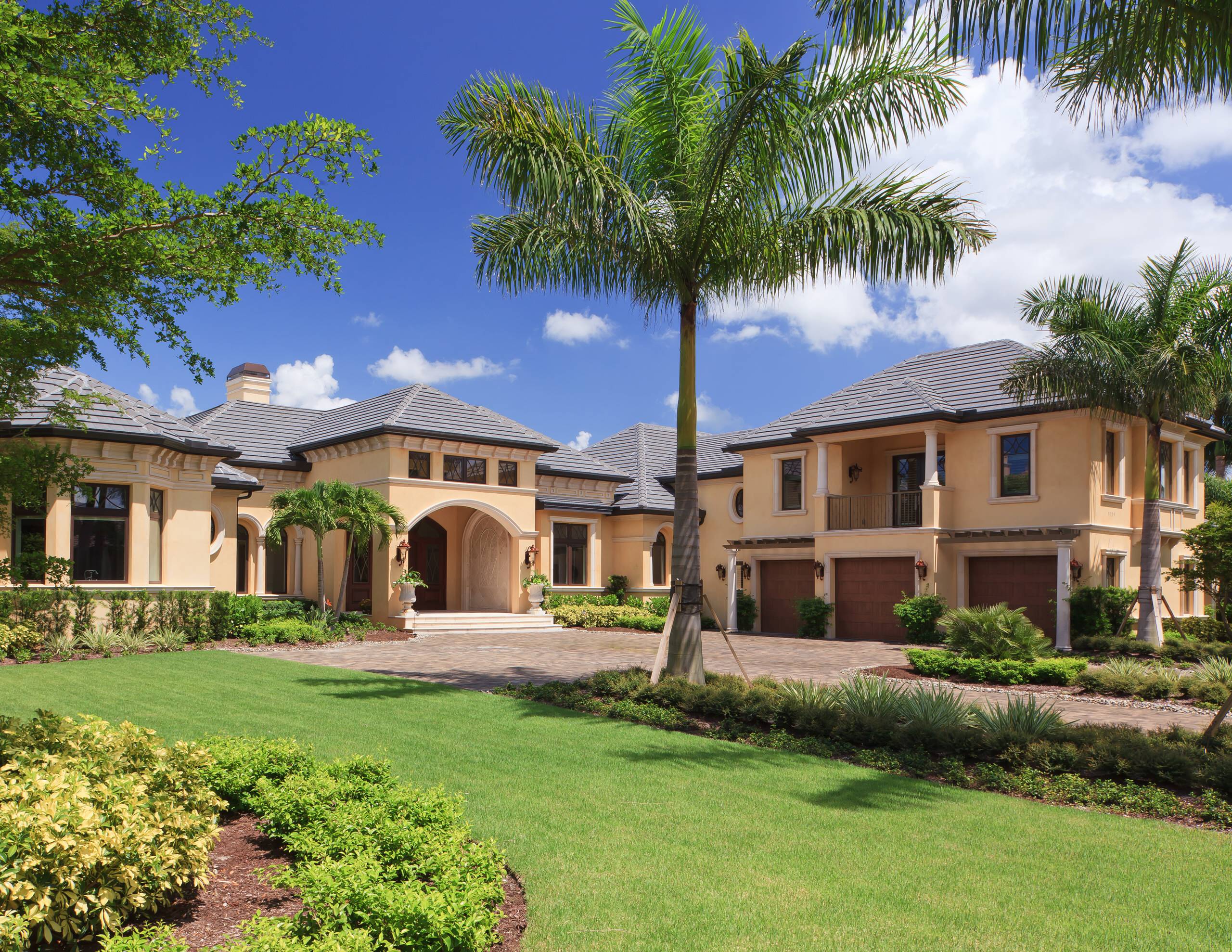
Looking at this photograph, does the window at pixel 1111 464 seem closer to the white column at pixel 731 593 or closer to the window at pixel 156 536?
the white column at pixel 731 593

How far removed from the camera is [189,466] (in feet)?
70.3

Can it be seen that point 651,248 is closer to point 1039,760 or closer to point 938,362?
point 1039,760

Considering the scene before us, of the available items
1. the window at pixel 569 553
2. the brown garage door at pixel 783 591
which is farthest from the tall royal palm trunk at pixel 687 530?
the window at pixel 569 553

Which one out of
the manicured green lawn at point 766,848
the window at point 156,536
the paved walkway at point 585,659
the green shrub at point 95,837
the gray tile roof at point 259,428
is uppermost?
the gray tile roof at point 259,428

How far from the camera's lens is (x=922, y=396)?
24969 mm

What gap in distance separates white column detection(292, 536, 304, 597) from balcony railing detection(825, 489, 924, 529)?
16193 mm

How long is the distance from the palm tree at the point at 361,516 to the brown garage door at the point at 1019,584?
15.6 metres

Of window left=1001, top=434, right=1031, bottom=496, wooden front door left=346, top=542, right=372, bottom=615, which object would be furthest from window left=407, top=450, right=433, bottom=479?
window left=1001, top=434, right=1031, bottom=496

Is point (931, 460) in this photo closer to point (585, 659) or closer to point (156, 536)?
point (585, 659)

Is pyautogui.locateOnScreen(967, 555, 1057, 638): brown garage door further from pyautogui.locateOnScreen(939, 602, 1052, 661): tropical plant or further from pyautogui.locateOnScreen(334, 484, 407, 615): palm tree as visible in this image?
pyautogui.locateOnScreen(334, 484, 407, 615): palm tree

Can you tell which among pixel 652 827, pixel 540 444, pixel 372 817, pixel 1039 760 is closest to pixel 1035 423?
A: pixel 540 444

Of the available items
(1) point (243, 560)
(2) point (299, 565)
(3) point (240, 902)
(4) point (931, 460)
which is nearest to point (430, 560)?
→ (2) point (299, 565)

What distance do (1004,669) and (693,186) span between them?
9618 millimetres

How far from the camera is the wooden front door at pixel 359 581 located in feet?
89.3
